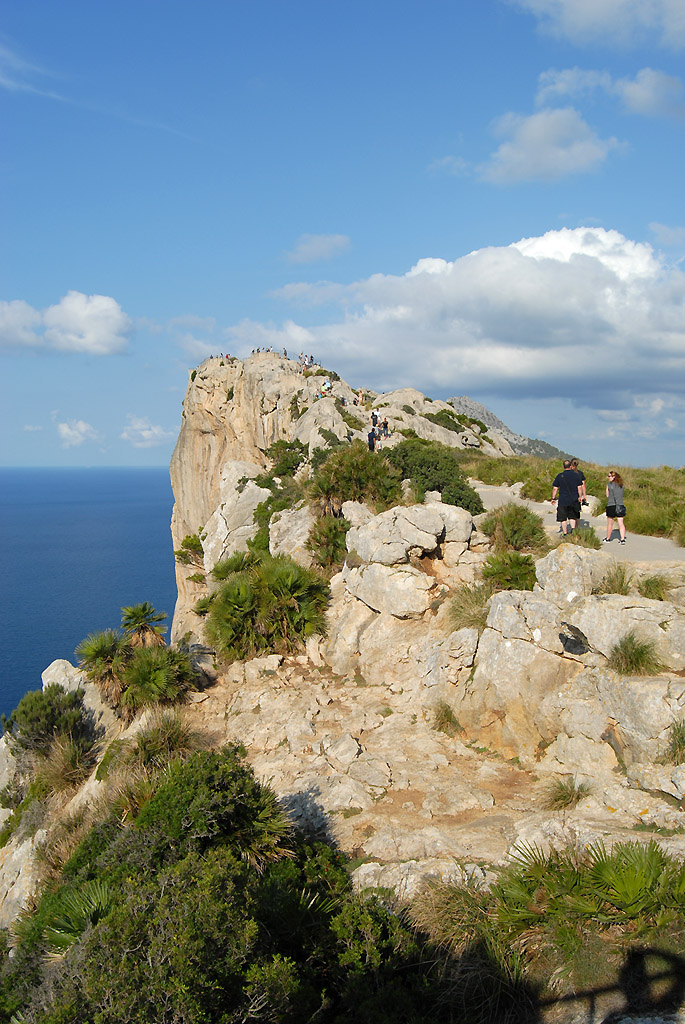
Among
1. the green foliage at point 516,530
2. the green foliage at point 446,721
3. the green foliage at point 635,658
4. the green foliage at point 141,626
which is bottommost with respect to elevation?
the green foliage at point 446,721

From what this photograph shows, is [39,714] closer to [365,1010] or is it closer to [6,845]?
[6,845]

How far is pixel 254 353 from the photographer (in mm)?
36250

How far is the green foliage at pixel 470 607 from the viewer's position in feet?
35.5

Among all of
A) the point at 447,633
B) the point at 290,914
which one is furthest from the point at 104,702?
the point at 290,914

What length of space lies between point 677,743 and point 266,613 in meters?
8.16

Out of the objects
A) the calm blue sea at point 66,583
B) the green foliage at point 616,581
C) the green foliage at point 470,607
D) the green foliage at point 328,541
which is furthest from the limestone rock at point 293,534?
the calm blue sea at point 66,583

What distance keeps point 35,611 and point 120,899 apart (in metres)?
72.7

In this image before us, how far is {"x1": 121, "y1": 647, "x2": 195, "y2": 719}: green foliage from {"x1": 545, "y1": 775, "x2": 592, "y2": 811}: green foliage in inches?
275

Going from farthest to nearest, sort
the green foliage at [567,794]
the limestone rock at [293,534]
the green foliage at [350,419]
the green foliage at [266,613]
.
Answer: the green foliage at [350,419] < the limestone rock at [293,534] < the green foliage at [266,613] < the green foliage at [567,794]

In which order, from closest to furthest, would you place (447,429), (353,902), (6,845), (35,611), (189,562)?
(353,902), (6,845), (447,429), (189,562), (35,611)

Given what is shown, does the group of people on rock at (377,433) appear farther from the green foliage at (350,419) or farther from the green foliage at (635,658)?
the green foliage at (635,658)

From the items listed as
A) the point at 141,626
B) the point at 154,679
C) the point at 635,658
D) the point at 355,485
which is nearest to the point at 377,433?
the point at 355,485

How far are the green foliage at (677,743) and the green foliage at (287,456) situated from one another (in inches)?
662

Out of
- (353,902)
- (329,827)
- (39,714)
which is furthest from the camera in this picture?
(39,714)
